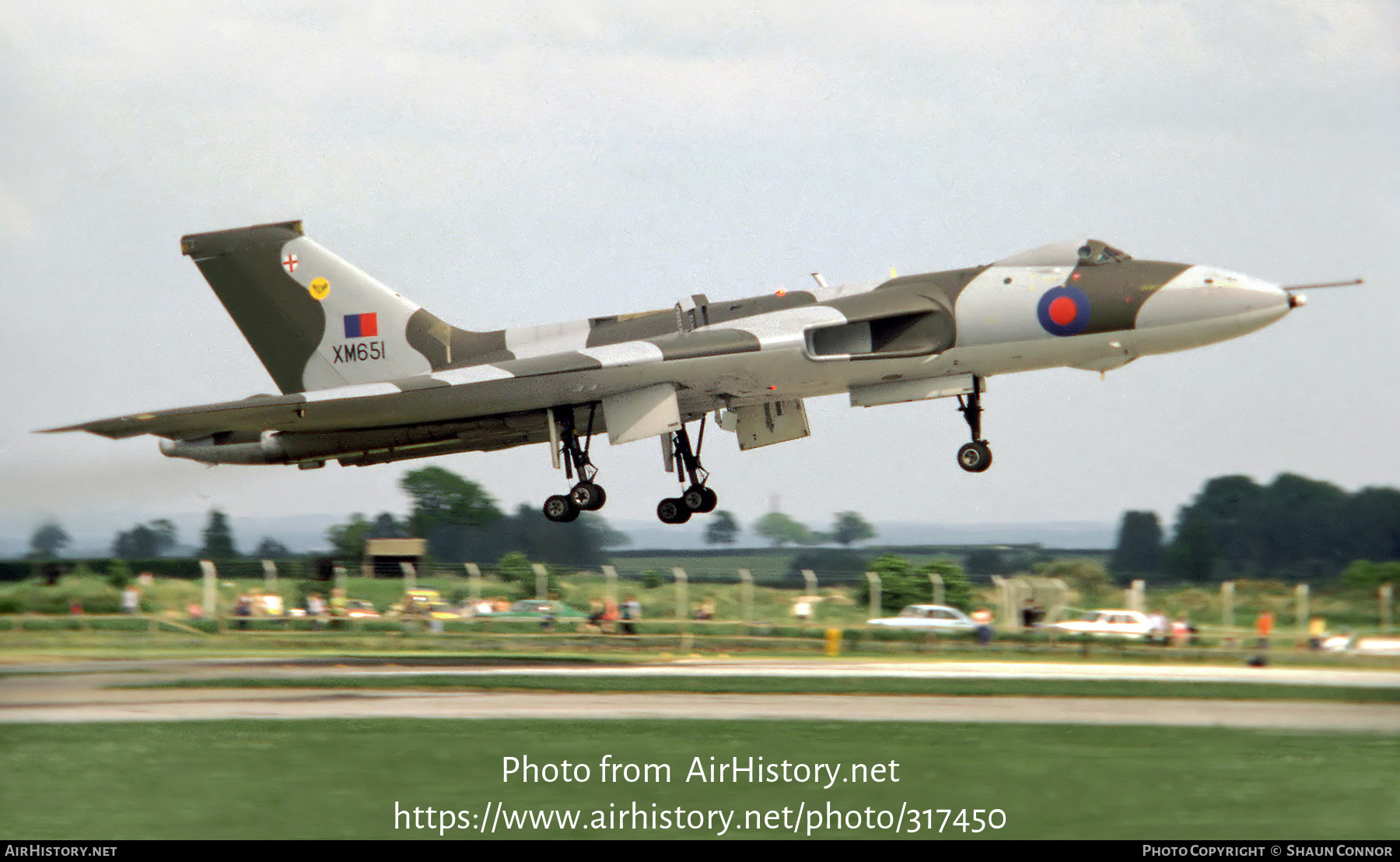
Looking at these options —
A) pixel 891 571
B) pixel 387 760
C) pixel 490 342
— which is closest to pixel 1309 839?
pixel 387 760

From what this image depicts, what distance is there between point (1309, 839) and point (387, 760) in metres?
7.79

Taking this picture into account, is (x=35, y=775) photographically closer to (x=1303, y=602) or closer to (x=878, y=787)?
(x=878, y=787)

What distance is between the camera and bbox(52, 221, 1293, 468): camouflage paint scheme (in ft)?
65.1

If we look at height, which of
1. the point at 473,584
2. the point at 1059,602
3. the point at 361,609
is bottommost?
the point at 1059,602

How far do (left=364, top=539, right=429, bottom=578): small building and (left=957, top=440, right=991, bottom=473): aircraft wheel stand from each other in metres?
13.4

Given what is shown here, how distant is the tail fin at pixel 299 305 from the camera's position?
24.2m

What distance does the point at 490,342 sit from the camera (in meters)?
23.2

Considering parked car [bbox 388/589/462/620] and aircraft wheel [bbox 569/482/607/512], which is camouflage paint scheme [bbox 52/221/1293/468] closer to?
aircraft wheel [bbox 569/482/607/512]

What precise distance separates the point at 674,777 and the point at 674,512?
40.2 ft

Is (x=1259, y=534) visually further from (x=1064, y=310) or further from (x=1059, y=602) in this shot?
(x=1064, y=310)

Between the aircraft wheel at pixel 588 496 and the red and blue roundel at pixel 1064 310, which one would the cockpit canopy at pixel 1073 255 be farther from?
the aircraft wheel at pixel 588 496

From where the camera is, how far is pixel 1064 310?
784 inches

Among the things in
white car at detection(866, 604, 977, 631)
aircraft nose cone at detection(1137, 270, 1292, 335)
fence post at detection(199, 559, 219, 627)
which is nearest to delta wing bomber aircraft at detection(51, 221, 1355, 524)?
aircraft nose cone at detection(1137, 270, 1292, 335)

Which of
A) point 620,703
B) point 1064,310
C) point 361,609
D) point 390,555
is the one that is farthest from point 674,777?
point 390,555
